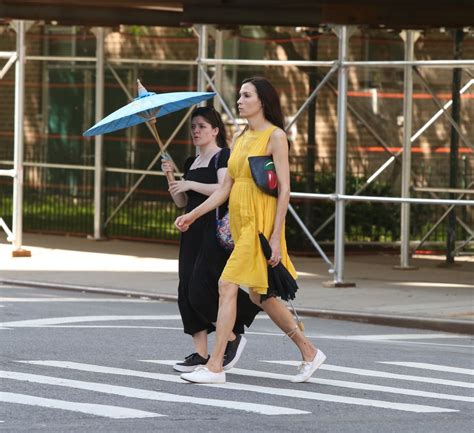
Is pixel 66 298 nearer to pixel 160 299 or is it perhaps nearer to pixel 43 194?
pixel 160 299

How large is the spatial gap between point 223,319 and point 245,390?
1.68ft

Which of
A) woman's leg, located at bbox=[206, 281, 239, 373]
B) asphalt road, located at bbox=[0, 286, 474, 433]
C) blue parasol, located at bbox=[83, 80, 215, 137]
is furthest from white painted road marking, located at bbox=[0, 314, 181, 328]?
woman's leg, located at bbox=[206, 281, 239, 373]

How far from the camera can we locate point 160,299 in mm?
16594

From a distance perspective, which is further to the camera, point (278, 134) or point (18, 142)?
point (18, 142)

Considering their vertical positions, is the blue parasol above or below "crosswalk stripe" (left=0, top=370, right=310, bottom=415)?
above

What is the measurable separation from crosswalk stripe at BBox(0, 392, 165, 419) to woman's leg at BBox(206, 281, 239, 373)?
123 cm

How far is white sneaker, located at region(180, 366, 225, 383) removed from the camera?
9.80 m

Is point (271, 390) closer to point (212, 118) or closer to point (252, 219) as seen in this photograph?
point (252, 219)

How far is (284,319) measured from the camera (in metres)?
10.1

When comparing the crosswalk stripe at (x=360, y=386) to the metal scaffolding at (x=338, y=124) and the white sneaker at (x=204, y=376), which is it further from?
the metal scaffolding at (x=338, y=124)

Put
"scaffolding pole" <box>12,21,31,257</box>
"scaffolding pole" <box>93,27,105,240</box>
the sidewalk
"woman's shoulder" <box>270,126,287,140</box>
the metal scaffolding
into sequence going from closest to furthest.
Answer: "woman's shoulder" <box>270,126,287,140</box>
the sidewalk
the metal scaffolding
"scaffolding pole" <box>12,21,31,257</box>
"scaffolding pole" <box>93,27,105,240</box>

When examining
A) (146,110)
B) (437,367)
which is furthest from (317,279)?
(146,110)

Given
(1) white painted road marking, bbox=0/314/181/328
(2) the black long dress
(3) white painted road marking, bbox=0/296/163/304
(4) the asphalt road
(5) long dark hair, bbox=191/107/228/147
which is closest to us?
(4) the asphalt road

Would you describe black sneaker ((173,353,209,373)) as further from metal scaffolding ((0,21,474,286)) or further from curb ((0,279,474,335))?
metal scaffolding ((0,21,474,286))
